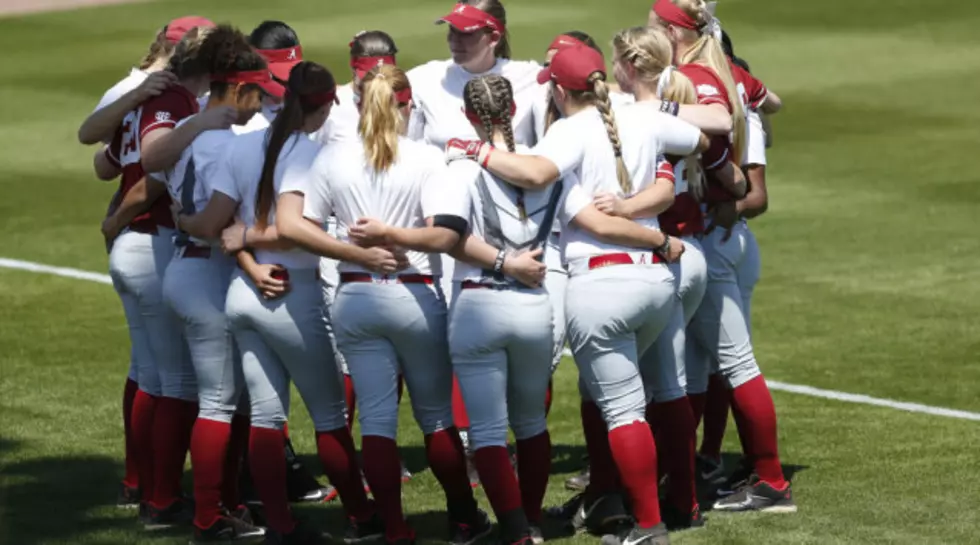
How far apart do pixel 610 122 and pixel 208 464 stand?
2218 mm

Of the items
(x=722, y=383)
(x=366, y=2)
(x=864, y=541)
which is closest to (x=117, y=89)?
(x=722, y=383)

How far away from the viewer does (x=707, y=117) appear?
7164 mm

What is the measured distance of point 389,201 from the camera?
6.75 meters

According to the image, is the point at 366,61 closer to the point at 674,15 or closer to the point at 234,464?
the point at 674,15

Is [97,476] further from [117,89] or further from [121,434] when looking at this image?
[117,89]

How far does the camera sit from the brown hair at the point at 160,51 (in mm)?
7852

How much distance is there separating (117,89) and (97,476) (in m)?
2.10

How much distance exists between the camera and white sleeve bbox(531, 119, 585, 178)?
6.69 m

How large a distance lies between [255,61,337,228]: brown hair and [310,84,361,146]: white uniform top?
5.51 feet

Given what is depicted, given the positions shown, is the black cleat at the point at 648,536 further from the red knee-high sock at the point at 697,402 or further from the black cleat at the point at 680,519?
the red knee-high sock at the point at 697,402

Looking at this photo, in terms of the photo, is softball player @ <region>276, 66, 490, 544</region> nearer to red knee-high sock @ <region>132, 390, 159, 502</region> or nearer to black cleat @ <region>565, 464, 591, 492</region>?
red knee-high sock @ <region>132, 390, 159, 502</region>

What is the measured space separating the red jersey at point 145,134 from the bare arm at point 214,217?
0.52m

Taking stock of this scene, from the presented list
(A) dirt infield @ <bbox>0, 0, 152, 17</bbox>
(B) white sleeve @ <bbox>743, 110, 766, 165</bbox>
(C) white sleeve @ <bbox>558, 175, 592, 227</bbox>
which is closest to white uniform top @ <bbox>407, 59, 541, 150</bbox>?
(B) white sleeve @ <bbox>743, 110, 766, 165</bbox>

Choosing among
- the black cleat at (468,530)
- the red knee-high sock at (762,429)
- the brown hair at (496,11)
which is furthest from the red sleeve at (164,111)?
the red knee-high sock at (762,429)
